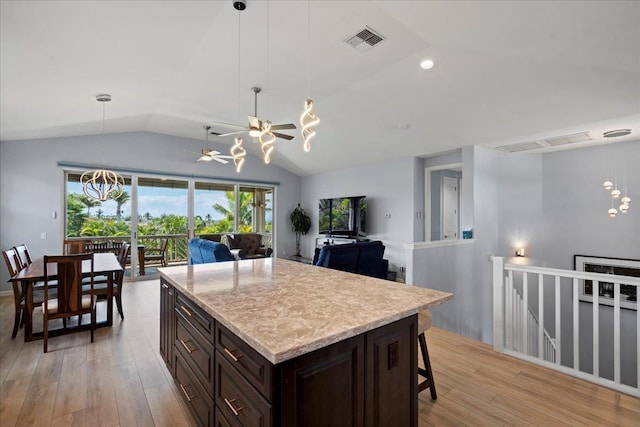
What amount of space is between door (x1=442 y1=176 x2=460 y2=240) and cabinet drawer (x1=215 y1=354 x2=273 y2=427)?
6038mm

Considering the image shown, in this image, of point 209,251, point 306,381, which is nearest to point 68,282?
point 209,251

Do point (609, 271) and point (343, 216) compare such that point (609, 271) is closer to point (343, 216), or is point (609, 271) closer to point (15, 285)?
point (343, 216)

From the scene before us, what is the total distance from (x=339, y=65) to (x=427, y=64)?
3.37ft

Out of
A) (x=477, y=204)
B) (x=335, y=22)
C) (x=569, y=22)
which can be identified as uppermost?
(x=335, y=22)

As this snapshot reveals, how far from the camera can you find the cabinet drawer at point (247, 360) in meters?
1.10

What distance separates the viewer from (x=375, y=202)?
680 cm

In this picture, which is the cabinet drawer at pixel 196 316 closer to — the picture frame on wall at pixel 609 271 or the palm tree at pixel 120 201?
the palm tree at pixel 120 201

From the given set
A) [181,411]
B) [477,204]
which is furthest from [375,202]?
[181,411]

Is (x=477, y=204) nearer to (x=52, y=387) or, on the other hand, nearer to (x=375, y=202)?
(x=375, y=202)

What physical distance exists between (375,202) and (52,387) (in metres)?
5.81

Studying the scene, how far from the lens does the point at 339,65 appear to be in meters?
3.62

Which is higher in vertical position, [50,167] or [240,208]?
[50,167]

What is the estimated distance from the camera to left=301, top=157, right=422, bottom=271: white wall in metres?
6.11

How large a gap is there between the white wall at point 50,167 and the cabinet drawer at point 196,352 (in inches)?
210
